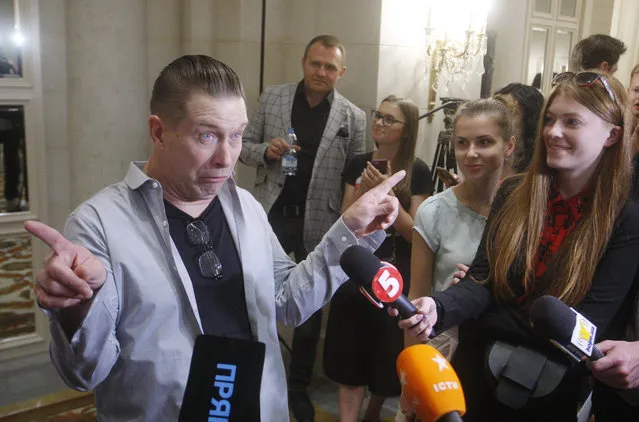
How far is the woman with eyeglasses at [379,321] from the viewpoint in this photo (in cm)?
280

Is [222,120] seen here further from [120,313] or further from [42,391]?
[42,391]

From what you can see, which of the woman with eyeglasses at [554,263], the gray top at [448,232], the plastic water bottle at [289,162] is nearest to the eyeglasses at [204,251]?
the woman with eyeglasses at [554,263]

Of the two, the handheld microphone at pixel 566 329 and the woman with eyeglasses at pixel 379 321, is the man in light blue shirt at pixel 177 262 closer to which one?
the handheld microphone at pixel 566 329

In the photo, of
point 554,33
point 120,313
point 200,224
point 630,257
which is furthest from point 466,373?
point 554,33

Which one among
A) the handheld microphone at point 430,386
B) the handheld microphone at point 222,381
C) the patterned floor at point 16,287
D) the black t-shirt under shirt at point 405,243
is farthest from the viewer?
the patterned floor at point 16,287

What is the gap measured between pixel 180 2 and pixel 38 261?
70.1 inches

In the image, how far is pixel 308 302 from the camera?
1500mm

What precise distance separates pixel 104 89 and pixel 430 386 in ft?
10.2

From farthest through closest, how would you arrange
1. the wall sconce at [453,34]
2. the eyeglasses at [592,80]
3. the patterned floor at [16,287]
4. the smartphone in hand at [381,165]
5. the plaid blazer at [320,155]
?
1. the patterned floor at [16,287]
2. the wall sconce at [453,34]
3. the plaid blazer at [320,155]
4. the smartphone in hand at [381,165]
5. the eyeglasses at [592,80]

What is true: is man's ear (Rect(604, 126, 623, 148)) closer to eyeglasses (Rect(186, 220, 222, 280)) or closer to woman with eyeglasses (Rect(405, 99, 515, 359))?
woman with eyeglasses (Rect(405, 99, 515, 359))

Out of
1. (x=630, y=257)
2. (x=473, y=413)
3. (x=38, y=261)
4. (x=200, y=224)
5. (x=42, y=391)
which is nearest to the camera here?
(x=200, y=224)

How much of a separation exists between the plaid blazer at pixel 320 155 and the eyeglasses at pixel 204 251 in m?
1.82

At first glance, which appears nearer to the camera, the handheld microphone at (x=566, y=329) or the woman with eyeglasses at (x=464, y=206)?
the handheld microphone at (x=566, y=329)

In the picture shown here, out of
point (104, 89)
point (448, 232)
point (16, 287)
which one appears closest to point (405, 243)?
point (448, 232)
